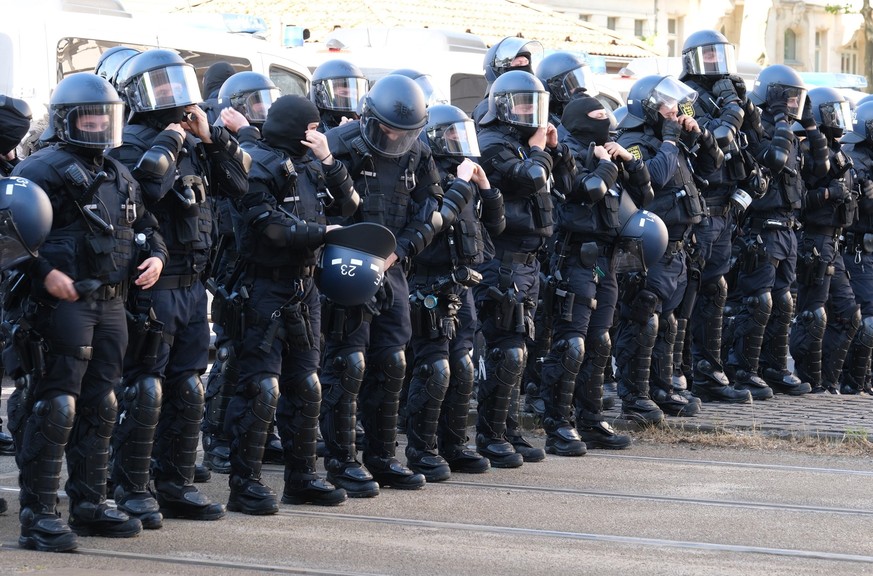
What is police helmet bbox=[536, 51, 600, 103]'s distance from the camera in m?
9.82

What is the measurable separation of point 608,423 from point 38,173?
471 centimetres

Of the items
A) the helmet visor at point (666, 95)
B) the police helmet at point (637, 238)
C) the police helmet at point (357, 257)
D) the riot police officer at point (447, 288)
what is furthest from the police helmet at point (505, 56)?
the police helmet at point (357, 257)

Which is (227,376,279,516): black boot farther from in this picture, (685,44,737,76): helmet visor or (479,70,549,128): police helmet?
(685,44,737,76): helmet visor

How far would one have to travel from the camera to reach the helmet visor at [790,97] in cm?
1137

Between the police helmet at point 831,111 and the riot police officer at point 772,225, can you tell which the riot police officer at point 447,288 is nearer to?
the riot police officer at point 772,225

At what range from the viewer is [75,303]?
618 cm

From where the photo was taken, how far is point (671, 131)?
32.9 feet

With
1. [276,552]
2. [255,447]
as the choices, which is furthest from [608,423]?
[276,552]

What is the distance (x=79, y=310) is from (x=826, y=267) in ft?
22.8

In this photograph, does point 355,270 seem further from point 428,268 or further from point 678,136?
point 678,136

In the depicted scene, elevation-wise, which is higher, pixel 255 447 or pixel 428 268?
pixel 428 268

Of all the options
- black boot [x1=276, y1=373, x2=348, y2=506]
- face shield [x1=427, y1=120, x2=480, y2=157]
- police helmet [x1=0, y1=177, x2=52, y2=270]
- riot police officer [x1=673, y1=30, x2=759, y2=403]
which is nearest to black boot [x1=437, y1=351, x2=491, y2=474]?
face shield [x1=427, y1=120, x2=480, y2=157]

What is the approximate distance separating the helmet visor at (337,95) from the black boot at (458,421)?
5.04 feet

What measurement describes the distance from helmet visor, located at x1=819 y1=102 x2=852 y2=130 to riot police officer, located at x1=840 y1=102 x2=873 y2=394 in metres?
0.33
